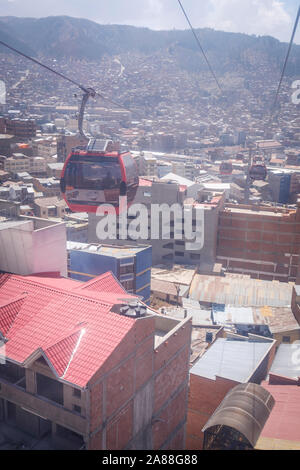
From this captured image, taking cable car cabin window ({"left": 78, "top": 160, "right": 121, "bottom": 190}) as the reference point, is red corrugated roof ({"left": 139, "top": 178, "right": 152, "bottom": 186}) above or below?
below

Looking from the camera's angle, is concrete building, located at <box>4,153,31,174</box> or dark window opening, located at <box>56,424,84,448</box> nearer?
dark window opening, located at <box>56,424,84,448</box>

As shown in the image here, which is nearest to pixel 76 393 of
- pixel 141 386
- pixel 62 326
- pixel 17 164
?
pixel 62 326

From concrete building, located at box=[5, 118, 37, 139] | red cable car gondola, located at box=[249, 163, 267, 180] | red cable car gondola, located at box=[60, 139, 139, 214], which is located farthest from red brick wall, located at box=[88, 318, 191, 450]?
concrete building, located at box=[5, 118, 37, 139]

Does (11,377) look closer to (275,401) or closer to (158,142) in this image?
(275,401)

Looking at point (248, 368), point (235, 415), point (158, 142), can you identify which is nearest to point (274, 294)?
point (248, 368)

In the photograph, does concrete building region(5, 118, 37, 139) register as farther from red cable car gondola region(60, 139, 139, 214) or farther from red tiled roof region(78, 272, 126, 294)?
red tiled roof region(78, 272, 126, 294)

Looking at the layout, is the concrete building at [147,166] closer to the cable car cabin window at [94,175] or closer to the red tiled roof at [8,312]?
the cable car cabin window at [94,175]

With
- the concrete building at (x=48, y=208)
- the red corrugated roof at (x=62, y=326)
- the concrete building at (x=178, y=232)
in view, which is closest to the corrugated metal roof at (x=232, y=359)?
the red corrugated roof at (x=62, y=326)
